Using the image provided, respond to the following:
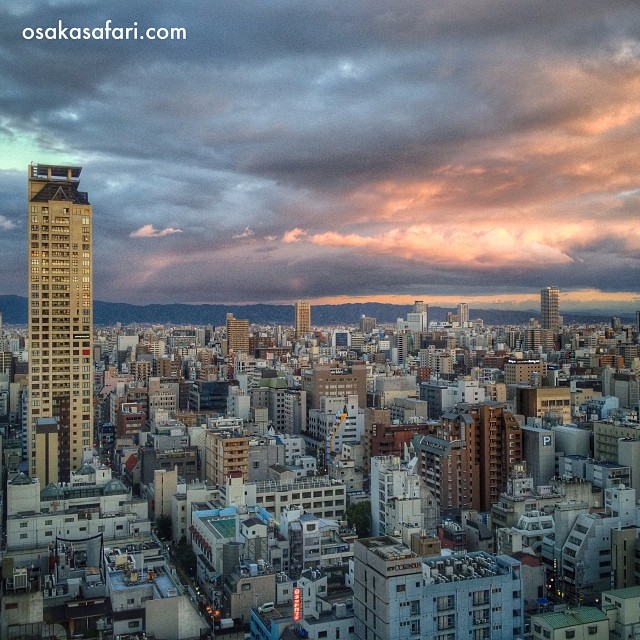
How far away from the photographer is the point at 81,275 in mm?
21219

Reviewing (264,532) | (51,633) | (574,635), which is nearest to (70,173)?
(264,532)

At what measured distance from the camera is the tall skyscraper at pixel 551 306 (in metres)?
73.9

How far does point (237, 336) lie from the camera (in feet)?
195

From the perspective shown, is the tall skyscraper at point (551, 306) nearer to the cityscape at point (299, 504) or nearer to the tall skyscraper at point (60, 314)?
the cityscape at point (299, 504)

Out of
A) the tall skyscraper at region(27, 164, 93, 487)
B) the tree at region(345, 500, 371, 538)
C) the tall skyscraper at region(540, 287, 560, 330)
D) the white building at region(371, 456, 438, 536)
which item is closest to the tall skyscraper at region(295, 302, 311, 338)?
the tall skyscraper at region(540, 287, 560, 330)

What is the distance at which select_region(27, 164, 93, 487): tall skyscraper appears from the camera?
68.0 ft

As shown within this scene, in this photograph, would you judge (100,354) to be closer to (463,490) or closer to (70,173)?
(70,173)

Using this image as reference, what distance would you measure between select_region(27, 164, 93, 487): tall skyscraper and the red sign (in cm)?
1228

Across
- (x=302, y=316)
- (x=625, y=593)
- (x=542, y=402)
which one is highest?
(x=302, y=316)

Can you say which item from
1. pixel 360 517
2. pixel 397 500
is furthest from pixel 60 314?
pixel 397 500

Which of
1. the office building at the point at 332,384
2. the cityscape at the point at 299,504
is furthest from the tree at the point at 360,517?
the office building at the point at 332,384

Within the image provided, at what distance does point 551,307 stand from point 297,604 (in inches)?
2721

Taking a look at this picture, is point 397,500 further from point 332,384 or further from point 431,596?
point 332,384

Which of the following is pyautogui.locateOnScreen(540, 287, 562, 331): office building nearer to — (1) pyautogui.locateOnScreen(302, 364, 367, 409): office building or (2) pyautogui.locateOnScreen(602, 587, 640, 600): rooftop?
(1) pyautogui.locateOnScreen(302, 364, 367, 409): office building
